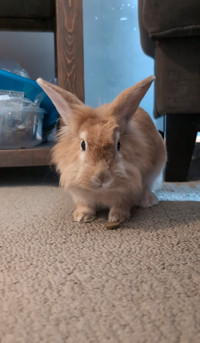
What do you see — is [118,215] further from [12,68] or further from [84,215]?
[12,68]

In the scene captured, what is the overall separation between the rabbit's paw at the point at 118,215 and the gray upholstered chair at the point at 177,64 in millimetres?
585

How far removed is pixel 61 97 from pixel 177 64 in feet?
1.95

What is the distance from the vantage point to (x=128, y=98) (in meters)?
0.88

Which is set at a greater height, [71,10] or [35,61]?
[71,10]

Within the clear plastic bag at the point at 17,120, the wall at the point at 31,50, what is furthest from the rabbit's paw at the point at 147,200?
the wall at the point at 31,50

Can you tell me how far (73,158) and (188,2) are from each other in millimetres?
735

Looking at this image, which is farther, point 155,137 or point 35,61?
point 35,61

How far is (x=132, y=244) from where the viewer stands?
29.8 inches

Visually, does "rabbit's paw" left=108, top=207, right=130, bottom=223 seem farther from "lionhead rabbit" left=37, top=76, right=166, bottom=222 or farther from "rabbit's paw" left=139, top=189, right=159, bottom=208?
"rabbit's paw" left=139, top=189, right=159, bottom=208

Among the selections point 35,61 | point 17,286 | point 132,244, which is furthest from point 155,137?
point 35,61

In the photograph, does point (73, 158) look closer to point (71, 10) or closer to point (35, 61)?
point (71, 10)

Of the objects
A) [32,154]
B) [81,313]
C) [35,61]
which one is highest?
[35,61]

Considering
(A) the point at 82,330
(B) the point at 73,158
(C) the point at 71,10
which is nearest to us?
(A) the point at 82,330

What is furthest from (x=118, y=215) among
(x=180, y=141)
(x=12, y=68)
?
(x=12, y=68)
